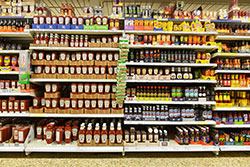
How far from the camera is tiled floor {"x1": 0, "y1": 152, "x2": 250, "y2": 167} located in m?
2.29

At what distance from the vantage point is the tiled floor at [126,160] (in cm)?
229

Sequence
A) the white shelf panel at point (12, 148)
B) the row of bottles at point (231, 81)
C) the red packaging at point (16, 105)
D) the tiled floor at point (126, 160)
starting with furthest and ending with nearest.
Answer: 1. the row of bottles at point (231, 81)
2. the red packaging at point (16, 105)
3. the white shelf panel at point (12, 148)
4. the tiled floor at point (126, 160)

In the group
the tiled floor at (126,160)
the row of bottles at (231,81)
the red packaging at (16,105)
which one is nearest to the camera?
the tiled floor at (126,160)

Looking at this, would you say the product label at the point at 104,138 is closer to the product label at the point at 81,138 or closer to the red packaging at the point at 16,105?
the product label at the point at 81,138

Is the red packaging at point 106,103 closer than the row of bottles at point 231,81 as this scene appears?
Yes

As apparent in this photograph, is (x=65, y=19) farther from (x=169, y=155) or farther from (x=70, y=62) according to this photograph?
(x=169, y=155)

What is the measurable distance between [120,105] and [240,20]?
2.84 metres

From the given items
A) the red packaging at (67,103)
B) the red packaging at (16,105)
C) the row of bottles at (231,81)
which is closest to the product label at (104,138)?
the red packaging at (67,103)

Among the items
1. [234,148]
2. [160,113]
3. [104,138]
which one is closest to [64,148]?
[104,138]

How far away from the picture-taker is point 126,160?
240 centimetres

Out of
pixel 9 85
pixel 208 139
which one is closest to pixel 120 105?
pixel 208 139

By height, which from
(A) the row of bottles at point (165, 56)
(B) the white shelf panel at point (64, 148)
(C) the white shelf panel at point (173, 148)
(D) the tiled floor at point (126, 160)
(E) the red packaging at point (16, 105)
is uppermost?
(A) the row of bottles at point (165, 56)

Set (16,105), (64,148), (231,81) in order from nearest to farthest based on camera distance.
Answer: (64,148) → (16,105) → (231,81)

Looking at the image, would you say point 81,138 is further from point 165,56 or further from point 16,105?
point 165,56
